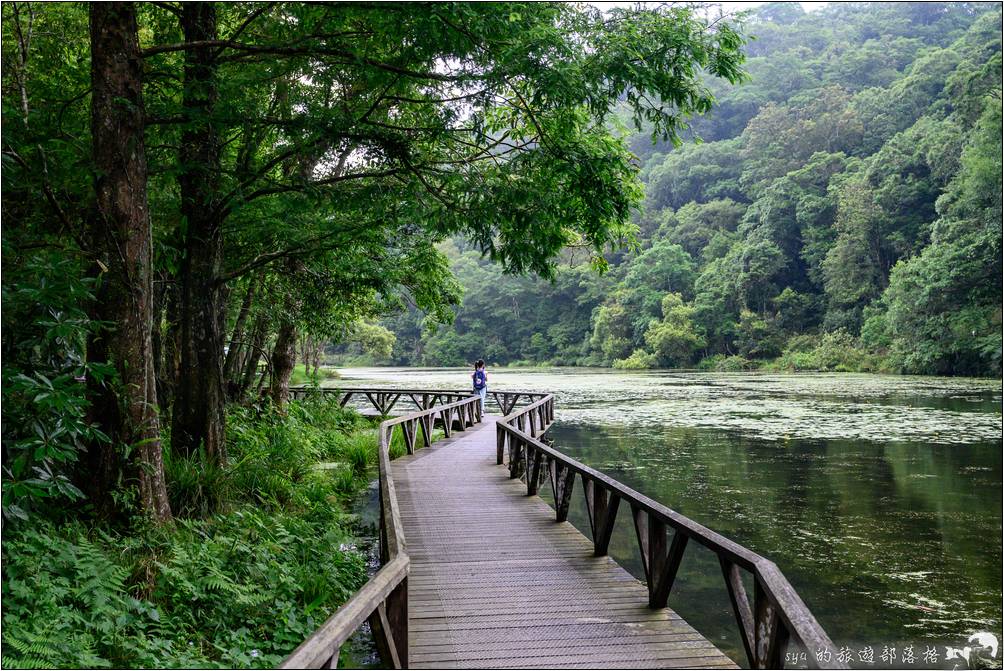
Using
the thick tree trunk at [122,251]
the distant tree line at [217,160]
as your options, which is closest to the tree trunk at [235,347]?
the distant tree line at [217,160]

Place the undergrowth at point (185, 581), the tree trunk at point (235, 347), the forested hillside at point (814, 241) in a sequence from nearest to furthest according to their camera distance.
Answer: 1. the undergrowth at point (185, 581)
2. the tree trunk at point (235, 347)
3. the forested hillside at point (814, 241)

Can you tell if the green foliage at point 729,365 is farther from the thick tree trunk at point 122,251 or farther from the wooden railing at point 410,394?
the thick tree trunk at point 122,251

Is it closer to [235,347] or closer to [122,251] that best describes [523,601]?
[122,251]

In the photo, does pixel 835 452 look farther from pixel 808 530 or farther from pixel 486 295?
pixel 486 295

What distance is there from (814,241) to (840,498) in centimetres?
5199

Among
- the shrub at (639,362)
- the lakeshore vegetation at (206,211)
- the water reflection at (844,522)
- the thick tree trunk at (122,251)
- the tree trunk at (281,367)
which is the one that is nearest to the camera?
the lakeshore vegetation at (206,211)

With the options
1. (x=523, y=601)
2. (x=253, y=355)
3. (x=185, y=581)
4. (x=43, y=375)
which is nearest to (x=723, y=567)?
(x=523, y=601)

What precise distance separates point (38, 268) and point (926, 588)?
8775 millimetres

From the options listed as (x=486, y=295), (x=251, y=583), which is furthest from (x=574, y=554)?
(x=486, y=295)

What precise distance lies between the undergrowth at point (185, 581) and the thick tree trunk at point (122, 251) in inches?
22.9

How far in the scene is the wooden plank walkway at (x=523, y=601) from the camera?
4551 millimetres

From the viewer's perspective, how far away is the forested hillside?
125 feet

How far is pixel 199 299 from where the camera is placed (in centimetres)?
794

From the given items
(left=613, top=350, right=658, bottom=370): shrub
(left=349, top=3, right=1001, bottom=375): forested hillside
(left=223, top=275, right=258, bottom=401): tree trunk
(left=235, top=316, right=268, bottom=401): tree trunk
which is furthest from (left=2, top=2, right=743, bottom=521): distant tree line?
(left=613, top=350, right=658, bottom=370): shrub
